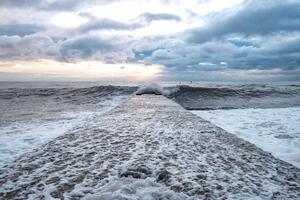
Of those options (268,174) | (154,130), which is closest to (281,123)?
(154,130)

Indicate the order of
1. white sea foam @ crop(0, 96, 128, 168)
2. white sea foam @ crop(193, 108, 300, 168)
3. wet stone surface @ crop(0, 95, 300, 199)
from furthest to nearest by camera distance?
white sea foam @ crop(193, 108, 300, 168) < white sea foam @ crop(0, 96, 128, 168) < wet stone surface @ crop(0, 95, 300, 199)

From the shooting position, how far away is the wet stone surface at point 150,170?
6.06 feet

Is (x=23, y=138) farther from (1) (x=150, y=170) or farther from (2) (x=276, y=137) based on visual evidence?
(2) (x=276, y=137)

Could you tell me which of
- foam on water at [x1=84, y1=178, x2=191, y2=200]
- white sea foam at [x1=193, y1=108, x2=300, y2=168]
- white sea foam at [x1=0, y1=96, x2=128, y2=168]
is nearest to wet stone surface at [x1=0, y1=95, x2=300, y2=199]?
foam on water at [x1=84, y1=178, x2=191, y2=200]

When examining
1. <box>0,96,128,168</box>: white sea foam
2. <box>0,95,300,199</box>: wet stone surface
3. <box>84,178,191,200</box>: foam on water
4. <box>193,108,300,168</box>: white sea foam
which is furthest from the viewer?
<box>193,108,300,168</box>: white sea foam

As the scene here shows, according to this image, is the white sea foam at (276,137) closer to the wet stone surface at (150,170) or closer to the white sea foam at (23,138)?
the wet stone surface at (150,170)

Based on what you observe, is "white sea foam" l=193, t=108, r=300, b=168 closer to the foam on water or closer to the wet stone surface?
the wet stone surface

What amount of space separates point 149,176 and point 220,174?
57 centimetres

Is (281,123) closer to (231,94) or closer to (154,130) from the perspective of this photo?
(154,130)

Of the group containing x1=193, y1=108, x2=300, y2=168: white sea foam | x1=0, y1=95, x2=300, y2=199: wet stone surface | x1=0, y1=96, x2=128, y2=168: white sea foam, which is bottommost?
x1=193, y1=108, x2=300, y2=168: white sea foam

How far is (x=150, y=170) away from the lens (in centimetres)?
222

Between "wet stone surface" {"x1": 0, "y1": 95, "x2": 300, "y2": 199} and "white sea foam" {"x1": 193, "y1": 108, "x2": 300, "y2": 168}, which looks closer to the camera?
"wet stone surface" {"x1": 0, "y1": 95, "x2": 300, "y2": 199}

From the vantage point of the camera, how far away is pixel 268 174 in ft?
7.55

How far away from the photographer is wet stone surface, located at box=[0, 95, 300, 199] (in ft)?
6.06
